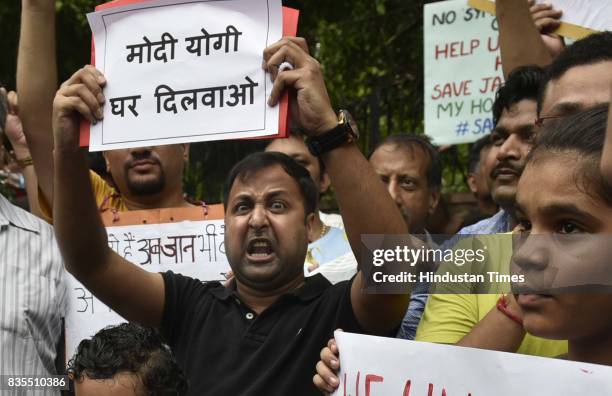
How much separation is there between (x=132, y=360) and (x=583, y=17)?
2156mm

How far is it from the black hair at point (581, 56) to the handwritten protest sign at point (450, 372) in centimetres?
115

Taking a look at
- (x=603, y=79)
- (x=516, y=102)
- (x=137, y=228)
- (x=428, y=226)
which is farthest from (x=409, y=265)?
(x=428, y=226)

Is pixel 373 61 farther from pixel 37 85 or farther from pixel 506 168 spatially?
pixel 506 168

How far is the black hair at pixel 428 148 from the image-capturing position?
4.72 meters

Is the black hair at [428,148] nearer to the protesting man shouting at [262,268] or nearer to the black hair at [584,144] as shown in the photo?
the protesting man shouting at [262,268]

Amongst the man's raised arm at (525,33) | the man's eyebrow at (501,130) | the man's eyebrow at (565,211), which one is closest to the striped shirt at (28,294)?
the man's eyebrow at (501,130)

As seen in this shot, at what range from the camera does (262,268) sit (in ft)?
10.0

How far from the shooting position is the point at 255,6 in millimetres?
2682

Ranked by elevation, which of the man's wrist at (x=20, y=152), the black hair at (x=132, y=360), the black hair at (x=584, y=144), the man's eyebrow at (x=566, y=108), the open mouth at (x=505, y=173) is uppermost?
the man's wrist at (x=20, y=152)

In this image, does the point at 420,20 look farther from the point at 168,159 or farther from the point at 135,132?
the point at 135,132

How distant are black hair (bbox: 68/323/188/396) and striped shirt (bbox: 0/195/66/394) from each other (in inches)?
31.4

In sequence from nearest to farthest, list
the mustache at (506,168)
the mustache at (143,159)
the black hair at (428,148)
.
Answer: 1. the mustache at (506,168)
2. the mustache at (143,159)
3. the black hair at (428,148)

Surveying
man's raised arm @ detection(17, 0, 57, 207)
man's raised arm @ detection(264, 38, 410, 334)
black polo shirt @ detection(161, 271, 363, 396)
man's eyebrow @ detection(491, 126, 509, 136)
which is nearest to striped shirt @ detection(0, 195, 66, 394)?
man's raised arm @ detection(17, 0, 57, 207)

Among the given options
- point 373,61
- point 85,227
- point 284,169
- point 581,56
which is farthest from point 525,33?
point 373,61
